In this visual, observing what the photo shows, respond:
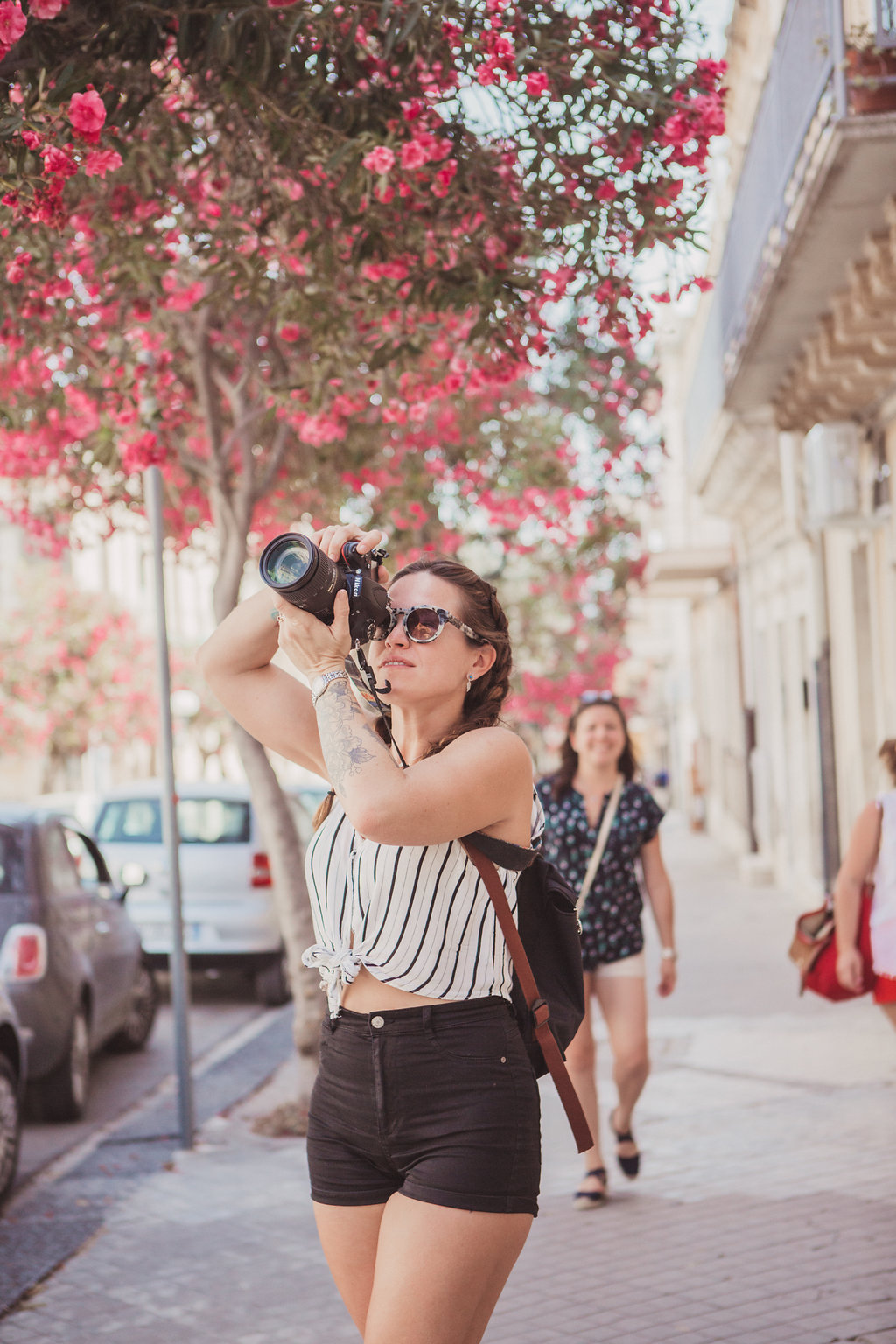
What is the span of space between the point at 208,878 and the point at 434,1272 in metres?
10.1

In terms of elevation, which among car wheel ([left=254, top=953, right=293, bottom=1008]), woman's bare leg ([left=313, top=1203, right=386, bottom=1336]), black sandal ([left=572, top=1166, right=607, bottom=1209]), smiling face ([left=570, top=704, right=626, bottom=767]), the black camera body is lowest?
car wheel ([left=254, top=953, right=293, bottom=1008])

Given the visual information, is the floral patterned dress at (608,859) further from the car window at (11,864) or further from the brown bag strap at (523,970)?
the car window at (11,864)

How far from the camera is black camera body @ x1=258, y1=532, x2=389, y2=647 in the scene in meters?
2.55

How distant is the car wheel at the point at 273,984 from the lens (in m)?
12.4

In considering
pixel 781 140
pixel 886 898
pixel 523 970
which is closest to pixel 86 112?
pixel 523 970

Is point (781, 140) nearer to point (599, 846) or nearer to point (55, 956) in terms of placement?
point (599, 846)

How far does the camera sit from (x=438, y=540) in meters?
12.9

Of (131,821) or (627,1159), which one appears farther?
(131,821)

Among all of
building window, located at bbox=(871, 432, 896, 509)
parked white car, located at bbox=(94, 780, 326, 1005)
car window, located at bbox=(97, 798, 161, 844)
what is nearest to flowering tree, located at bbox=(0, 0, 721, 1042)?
building window, located at bbox=(871, 432, 896, 509)

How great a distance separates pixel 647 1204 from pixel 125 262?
4.13 meters

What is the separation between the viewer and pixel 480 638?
2.85 meters

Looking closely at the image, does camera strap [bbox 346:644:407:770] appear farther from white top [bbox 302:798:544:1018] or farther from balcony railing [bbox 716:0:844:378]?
balcony railing [bbox 716:0:844:378]

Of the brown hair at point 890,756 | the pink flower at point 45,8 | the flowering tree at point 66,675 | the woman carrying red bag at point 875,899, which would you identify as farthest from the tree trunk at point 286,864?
the flowering tree at point 66,675

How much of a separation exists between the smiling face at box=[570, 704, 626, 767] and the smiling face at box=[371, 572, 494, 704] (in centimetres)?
333
